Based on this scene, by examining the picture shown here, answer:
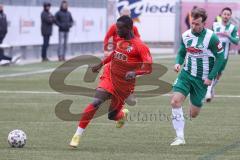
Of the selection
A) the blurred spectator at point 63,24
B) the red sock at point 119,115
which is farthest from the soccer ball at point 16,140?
the blurred spectator at point 63,24

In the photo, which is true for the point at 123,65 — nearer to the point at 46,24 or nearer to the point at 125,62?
the point at 125,62

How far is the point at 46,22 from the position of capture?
115 feet

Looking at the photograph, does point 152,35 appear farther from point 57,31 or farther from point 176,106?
point 176,106

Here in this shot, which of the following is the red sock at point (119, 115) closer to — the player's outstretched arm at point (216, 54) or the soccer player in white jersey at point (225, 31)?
the player's outstretched arm at point (216, 54)

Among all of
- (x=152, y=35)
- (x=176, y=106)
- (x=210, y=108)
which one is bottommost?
(x=152, y=35)

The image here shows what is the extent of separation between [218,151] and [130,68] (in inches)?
73.6

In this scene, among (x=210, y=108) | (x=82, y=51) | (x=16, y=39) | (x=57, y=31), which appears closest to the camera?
(x=210, y=108)

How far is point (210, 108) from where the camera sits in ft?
61.6

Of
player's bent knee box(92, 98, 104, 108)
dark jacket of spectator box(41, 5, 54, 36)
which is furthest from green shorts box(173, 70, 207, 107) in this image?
dark jacket of spectator box(41, 5, 54, 36)

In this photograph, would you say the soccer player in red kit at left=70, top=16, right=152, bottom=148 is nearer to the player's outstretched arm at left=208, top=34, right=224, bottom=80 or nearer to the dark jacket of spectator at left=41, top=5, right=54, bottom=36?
the player's outstretched arm at left=208, top=34, right=224, bottom=80

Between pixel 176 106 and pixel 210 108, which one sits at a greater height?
pixel 176 106

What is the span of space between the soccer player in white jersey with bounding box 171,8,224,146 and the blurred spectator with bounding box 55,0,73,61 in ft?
75.1

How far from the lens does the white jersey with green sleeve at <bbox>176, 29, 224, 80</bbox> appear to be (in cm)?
1341

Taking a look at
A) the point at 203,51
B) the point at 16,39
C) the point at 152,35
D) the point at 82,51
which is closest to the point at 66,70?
the point at 16,39
